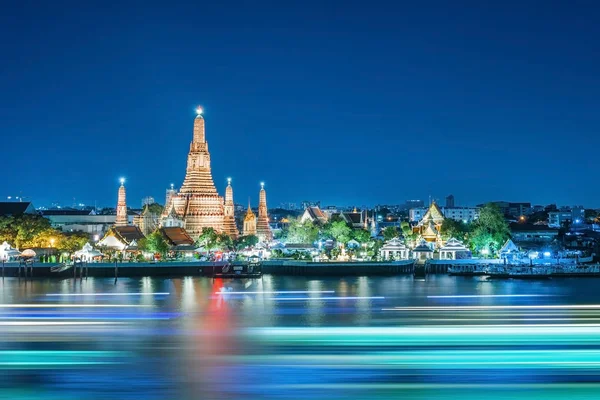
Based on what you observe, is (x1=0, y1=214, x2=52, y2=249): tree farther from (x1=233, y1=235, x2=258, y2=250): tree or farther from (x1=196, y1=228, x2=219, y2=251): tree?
(x1=233, y1=235, x2=258, y2=250): tree

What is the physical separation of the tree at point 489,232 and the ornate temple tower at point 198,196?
40.4 feet

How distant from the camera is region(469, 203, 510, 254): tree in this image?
31.6m

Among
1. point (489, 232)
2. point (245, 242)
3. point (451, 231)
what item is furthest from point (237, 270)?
point (451, 231)

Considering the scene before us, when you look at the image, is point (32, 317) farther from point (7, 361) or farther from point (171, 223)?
point (171, 223)

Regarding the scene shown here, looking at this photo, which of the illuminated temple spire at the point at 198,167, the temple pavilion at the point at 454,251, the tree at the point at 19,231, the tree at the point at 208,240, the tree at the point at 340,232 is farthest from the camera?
the illuminated temple spire at the point at 198,167

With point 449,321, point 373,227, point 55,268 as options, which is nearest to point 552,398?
point 449,321

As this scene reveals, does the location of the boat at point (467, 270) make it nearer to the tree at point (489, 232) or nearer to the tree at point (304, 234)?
the tree at point (489, 232)

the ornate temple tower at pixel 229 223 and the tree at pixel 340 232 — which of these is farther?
the ornate temple tower at pixel 229 223

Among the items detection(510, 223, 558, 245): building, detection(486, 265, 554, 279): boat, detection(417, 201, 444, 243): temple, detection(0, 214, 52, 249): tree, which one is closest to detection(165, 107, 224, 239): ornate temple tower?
detection(0, 214, 52, 249): tree

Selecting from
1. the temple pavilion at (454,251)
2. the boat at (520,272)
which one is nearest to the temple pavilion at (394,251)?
the temple pavilion at (454,251)

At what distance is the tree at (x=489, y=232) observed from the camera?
31.6 metres

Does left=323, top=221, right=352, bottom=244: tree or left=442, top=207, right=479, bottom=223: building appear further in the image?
left=442, top=207, right=479, bottom=223: building

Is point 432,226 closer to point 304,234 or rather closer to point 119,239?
point 304,234

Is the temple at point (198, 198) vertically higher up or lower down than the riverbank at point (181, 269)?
higher up
